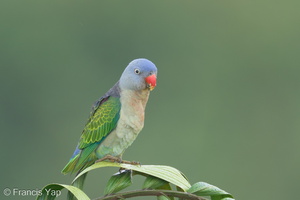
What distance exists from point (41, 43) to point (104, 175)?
6.33 meters

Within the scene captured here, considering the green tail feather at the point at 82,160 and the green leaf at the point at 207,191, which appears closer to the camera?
the green leaf at the point at 207,191

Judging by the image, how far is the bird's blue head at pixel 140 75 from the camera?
8.61 ft

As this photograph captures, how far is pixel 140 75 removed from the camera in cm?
265

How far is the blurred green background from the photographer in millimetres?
13862

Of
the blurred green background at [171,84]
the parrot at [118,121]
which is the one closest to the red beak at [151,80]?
the parrot at [118,121]

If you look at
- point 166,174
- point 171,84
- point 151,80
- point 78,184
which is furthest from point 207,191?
point 171,84

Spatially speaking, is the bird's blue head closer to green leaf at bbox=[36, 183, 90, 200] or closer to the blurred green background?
green leaf at bbox=[36, 183, 90, 200]

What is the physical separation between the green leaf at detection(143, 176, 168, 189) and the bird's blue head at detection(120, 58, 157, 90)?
640 mm

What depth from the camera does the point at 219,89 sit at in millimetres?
16344

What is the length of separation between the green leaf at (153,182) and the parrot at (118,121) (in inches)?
25.8

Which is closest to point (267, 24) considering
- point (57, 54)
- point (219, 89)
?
point (219, 89)

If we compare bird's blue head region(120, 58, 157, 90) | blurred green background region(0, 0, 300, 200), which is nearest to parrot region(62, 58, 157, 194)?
bird's blue head region(120, 58, 157, 90)

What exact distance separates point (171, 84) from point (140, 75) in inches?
507

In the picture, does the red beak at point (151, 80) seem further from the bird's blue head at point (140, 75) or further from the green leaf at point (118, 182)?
the green leaf at point (118, 182)
